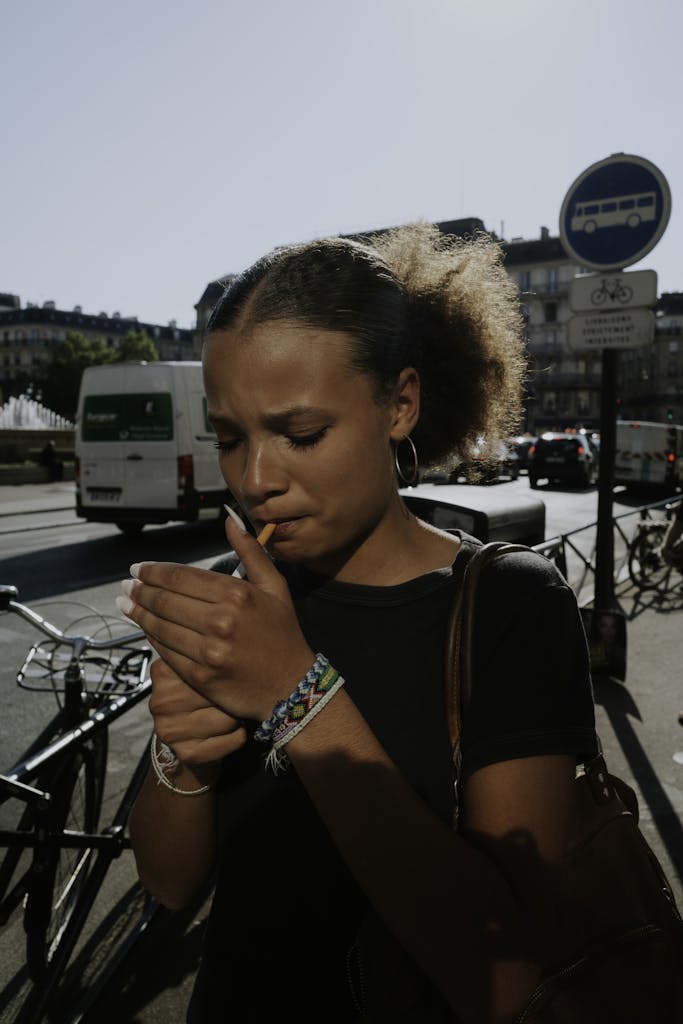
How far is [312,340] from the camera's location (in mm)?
1142

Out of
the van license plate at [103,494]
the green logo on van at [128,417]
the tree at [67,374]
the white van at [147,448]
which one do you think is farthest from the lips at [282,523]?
the tree at [67,374]

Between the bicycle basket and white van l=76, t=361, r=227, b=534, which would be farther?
white van l=76, t=361, r=227, b=534

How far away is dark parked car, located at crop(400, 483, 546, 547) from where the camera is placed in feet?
9.84

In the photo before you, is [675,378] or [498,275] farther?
[675,378]

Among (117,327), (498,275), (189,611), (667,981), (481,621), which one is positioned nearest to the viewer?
(189,611)

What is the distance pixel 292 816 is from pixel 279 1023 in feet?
0.93

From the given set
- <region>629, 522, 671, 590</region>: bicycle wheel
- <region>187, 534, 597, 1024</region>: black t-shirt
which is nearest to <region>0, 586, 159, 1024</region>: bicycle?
<region>187, 534, 597, 1024</region>: black t-shirt

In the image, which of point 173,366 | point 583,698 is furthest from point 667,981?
point 173,366

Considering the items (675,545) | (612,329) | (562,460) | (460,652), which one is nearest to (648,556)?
(675,545)

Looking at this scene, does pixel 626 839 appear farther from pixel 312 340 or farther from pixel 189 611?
pixel 312 340

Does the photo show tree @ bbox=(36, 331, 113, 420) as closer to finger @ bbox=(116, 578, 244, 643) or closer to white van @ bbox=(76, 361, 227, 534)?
white van @ bbox=(76, 361, 227, 534)

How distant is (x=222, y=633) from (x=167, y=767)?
361 millimetres

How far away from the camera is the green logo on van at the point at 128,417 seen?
11.8 m

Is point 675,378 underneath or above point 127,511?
above
